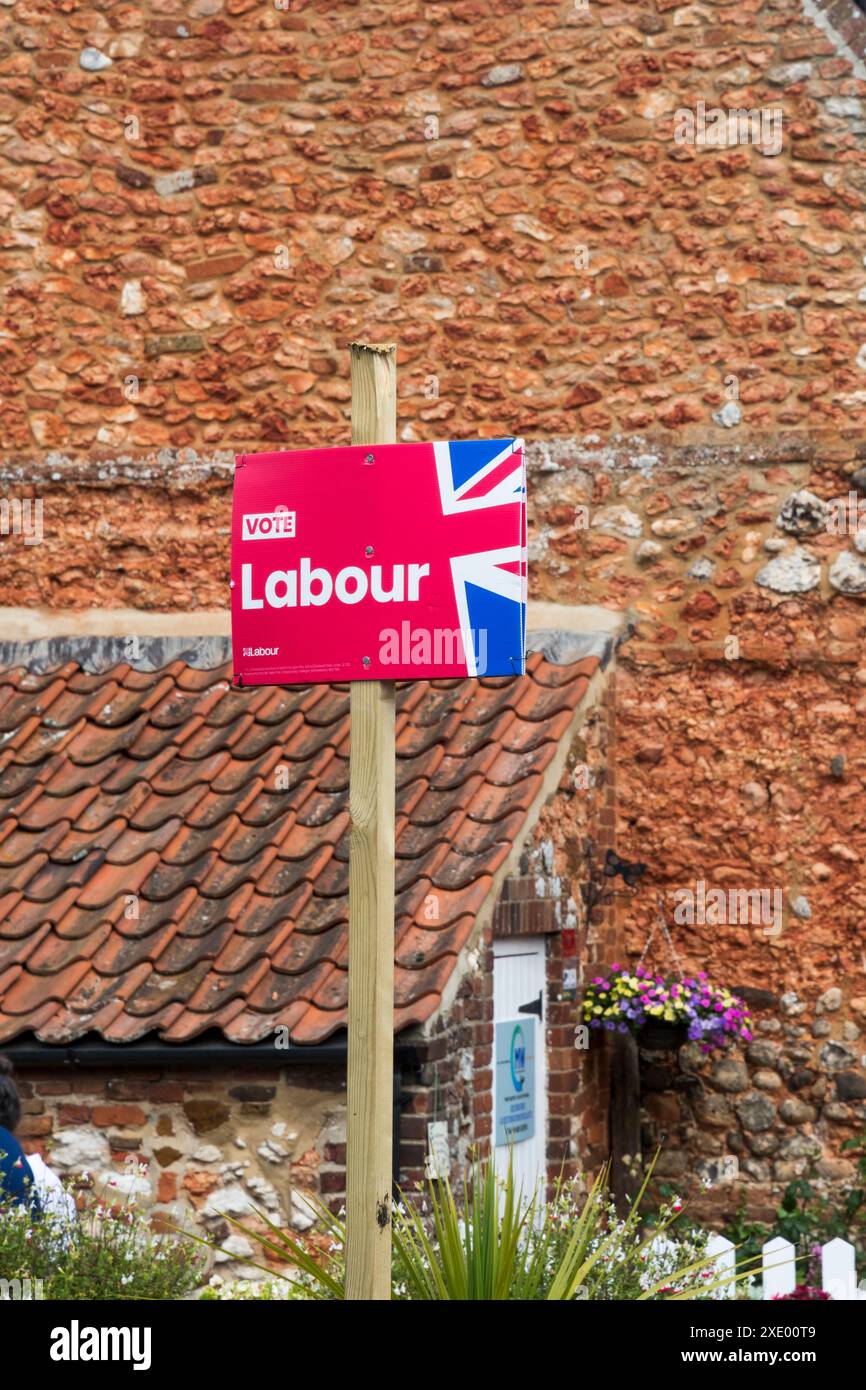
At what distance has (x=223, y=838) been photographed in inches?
282

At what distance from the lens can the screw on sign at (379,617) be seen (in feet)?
12.0

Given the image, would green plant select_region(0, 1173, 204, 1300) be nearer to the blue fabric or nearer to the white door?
the blue fabric

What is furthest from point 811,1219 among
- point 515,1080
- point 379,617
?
point 379,617

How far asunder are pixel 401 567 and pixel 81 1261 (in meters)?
2.20

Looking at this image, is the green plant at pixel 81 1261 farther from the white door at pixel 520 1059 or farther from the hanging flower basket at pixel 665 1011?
the hanging flower basket at pixel 665 1011

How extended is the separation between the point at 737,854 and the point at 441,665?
14.7ft

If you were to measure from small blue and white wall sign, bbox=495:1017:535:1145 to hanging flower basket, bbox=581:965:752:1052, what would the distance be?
509 millimetres

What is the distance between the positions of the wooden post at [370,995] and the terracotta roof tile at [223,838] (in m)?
2.43

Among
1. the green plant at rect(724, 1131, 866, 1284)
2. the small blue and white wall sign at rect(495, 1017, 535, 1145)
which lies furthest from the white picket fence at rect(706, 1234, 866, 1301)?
the green plant at rect(724, 1131, 866, 1284)

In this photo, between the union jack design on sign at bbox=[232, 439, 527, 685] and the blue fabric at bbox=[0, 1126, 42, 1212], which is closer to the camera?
the union jack design on sign at bbox=[232, 439, 527, 685]

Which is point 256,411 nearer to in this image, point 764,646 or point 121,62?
point 121,62

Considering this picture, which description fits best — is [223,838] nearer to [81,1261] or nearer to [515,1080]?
[515,1080]

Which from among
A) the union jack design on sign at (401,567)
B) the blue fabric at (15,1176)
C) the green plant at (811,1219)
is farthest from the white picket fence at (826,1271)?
the union jack design on sign at (401,567)

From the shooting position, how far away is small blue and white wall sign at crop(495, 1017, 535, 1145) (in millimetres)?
6906
